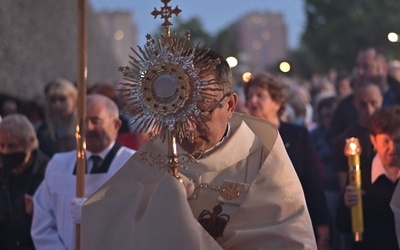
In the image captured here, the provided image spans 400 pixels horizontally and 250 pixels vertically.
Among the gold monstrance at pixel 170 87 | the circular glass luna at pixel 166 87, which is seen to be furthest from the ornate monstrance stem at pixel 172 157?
the circular glass luna at pixel 166 87

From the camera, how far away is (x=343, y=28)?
59.8 metres

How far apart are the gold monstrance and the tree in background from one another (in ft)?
170

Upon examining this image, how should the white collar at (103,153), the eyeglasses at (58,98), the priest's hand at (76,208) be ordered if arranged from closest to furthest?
the priest's hand at (76,208) < the white collar at (103,153) < the eyeglasses at (58,98)

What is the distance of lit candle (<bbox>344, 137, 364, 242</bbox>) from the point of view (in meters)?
6.63

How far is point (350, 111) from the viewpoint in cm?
997

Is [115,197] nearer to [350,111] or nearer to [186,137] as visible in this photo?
[186,137]

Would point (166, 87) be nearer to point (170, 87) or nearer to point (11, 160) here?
point (170, 87)

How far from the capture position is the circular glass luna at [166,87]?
441 centimetres

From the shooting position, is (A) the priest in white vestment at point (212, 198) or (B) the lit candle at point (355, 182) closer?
(A) the priest in white vestment at point (212, 198)

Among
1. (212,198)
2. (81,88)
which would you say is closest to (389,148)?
(81,88)

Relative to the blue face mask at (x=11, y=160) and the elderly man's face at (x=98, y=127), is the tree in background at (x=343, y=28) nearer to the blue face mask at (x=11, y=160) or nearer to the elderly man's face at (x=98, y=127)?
the blue face mask at (x=11, y=160)

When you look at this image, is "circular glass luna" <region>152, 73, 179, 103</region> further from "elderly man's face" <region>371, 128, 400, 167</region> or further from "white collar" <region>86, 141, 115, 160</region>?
"elderly man's face" <region>371, 128, 400, 167</region>

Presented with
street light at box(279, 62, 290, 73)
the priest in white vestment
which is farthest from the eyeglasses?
the priest in white vestment

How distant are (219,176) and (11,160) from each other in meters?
3.06
